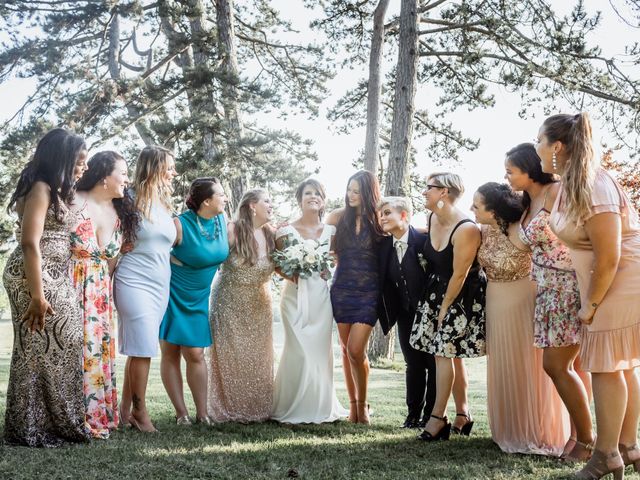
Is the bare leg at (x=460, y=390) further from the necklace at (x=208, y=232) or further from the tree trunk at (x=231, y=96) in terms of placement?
the tree trunk at (x=231, y=96)

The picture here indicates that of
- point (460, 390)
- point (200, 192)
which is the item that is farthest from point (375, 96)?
point (460, 390)

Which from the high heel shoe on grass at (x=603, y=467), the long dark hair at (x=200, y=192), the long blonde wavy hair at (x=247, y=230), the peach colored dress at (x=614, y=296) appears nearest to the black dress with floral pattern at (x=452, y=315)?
the peach colored dress at (x=614, y=296)

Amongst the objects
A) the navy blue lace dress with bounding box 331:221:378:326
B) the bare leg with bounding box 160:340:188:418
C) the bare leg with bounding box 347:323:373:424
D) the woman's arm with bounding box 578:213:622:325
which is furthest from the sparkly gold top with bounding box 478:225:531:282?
the bare leg with bounding box 160:340:188:418

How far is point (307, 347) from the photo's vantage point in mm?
6312

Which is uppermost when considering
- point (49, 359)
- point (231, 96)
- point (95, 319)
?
point (231, 96)

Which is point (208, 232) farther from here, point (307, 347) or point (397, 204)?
point (397, 204)

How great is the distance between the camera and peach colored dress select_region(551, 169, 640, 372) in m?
3.96

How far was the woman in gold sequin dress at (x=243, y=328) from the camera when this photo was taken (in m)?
6.26

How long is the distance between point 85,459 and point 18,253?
4.98ft

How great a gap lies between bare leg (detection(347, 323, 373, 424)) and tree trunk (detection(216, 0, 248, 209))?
7.81m

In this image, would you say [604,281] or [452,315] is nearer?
[604,281]

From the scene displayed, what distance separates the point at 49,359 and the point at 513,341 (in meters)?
3.40

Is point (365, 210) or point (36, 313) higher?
point (365, 210)

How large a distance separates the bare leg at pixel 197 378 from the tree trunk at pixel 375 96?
987 centimetres
